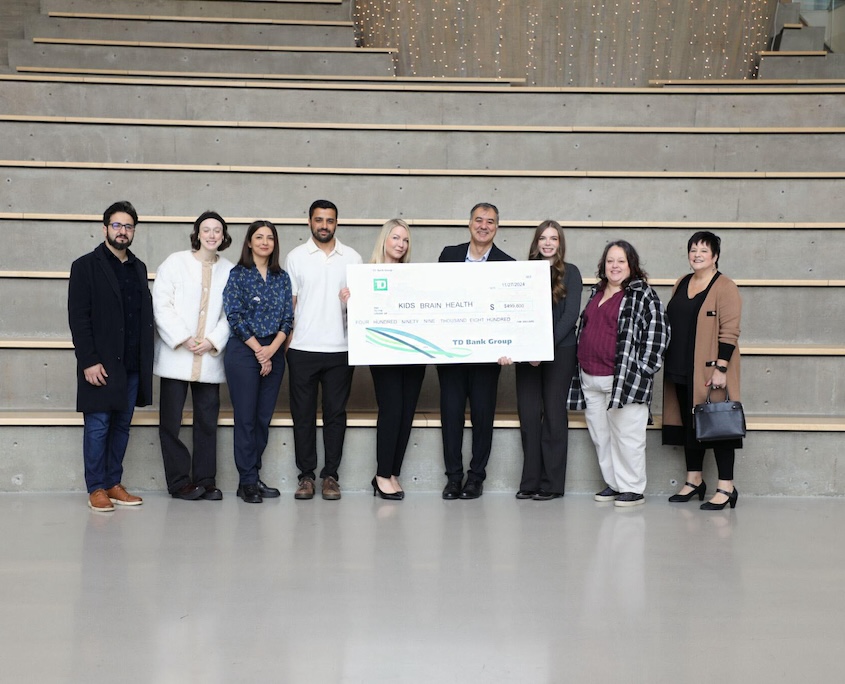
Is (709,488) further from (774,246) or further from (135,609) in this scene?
(135,609)

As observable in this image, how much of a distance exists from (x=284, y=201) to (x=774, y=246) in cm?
270

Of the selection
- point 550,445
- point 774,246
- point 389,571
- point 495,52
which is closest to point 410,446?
point 550,445

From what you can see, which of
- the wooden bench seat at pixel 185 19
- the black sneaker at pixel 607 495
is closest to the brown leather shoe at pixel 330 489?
the black sneaker at pixel 607 495

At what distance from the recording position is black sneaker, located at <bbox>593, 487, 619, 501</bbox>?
3.89 m

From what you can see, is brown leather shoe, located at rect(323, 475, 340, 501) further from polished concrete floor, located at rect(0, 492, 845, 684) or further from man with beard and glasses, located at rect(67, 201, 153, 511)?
man with beard and glasses, located at rect(67, 201, 153, 511)

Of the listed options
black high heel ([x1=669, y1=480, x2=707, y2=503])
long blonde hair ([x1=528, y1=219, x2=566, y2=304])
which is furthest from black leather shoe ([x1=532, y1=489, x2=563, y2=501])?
long blonde hair ([x1=528, y1=219, x2=566, y2=304])

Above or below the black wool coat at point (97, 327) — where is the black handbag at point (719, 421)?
below

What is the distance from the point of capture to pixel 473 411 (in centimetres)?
396

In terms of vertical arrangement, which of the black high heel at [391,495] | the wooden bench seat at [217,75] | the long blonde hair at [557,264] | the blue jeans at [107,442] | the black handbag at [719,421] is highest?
the wooden bench seat at [217,75]

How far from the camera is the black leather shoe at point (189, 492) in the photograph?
382cm

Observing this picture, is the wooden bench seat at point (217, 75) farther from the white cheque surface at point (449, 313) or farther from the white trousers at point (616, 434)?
the white trousers at point (616, 434)

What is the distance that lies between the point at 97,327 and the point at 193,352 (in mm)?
393

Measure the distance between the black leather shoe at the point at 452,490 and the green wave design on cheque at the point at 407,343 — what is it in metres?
0.55

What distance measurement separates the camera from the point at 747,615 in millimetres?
2555
